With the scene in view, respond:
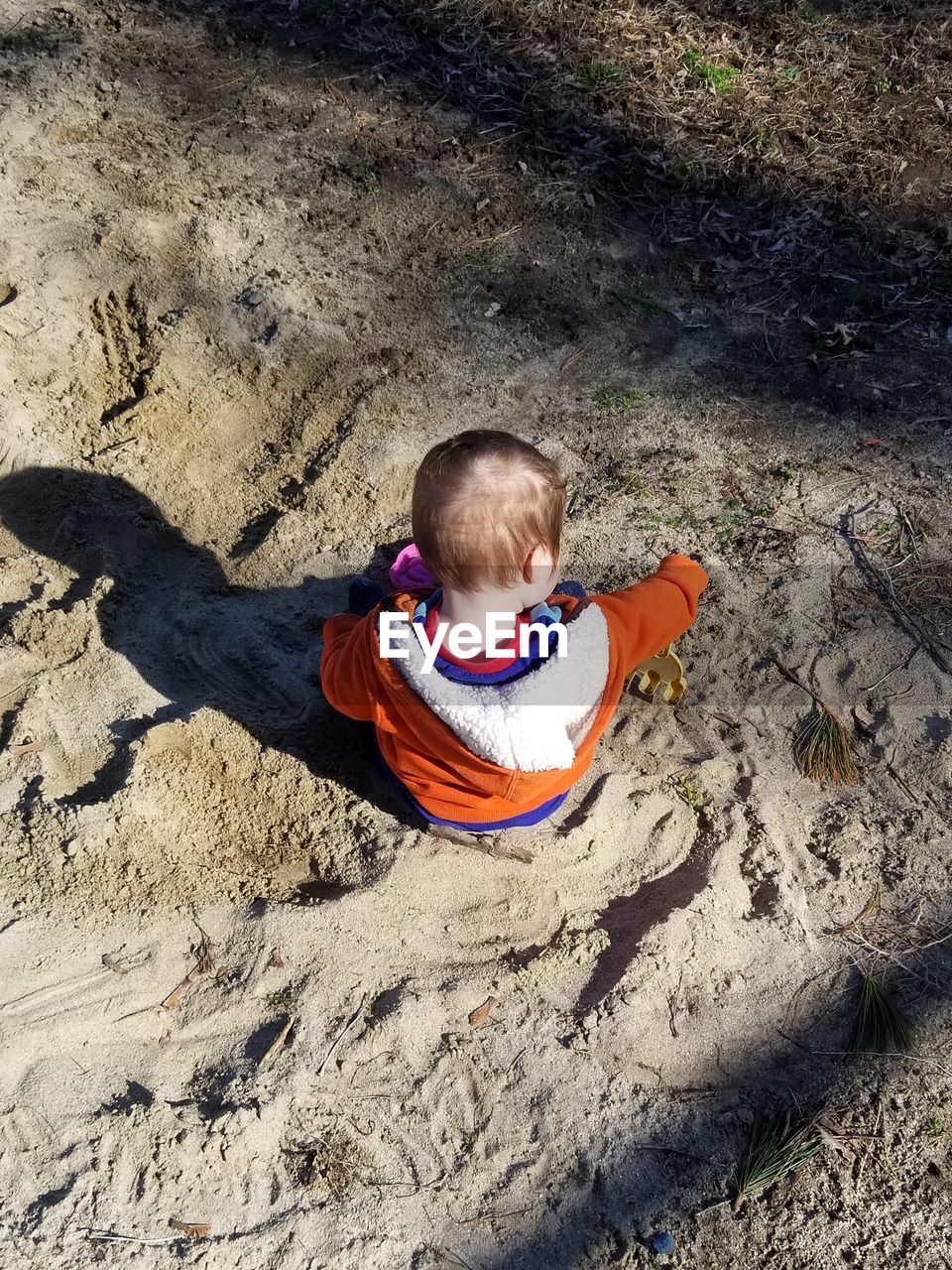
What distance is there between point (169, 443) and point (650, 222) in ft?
7.78

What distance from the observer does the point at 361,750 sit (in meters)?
3.15

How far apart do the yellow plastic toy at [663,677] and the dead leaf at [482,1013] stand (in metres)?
1.07

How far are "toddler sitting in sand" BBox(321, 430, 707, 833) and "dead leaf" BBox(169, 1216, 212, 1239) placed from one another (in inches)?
41.4

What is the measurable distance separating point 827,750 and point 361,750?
1.39 meters

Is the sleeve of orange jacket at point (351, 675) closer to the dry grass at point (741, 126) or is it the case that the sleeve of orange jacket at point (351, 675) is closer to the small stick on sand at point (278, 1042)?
the small stick on sand at point (278, 1042)

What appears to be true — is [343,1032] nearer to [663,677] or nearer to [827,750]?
[663,677]

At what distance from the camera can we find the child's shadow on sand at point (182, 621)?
3.10 m

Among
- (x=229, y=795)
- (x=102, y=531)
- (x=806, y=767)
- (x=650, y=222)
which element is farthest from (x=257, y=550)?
(x=650, y=222)

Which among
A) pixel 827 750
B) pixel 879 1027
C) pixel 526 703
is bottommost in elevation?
pixel 879 1027

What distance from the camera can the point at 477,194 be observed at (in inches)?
184

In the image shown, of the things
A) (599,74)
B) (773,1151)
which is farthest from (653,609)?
(599,74)

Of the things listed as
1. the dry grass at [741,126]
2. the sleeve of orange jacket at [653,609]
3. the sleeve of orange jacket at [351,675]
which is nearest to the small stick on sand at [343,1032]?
the sleeve of orange jacket at [351,675]

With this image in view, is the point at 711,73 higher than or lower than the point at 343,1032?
higher

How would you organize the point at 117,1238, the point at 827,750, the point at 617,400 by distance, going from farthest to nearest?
the point at 617,400 < the point at 827,750 < the point at 117,1238
